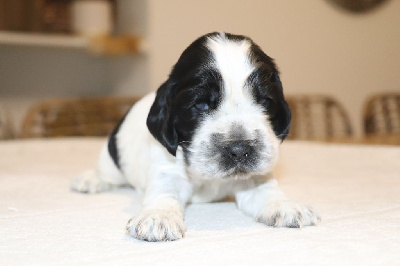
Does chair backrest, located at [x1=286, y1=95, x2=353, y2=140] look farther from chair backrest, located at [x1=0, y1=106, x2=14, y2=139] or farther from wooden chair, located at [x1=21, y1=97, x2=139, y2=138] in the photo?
chair backrest, located at [x1=0, y1=106, x2=14, y2=139]

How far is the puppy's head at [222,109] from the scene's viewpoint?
64.2 inches

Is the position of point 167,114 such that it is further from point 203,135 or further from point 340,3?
point 340,3

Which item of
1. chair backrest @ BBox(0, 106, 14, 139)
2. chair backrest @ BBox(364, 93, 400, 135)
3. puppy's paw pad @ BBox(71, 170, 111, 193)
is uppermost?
puppy's paw pad @ BBox(71, 170, 111, 193)

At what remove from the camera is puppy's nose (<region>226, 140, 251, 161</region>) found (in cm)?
161

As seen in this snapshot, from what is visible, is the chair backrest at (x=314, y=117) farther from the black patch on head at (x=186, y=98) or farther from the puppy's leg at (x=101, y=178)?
the black patch on head at (x=186, y=98)

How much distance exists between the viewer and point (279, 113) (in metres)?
1.85

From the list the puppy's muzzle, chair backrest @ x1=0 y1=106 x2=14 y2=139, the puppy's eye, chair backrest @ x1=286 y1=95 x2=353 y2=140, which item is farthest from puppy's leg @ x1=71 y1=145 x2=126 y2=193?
chair backrest @ x1=286 y1=95 x2=353 y2=140

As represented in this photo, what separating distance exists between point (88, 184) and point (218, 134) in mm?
1031

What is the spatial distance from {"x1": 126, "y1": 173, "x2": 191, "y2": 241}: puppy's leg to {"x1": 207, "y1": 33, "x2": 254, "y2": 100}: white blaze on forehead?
43 cm

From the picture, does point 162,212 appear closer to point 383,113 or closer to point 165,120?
point 165,120

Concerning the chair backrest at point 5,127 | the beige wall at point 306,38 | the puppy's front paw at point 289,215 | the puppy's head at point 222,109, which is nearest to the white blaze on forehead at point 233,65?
the puppy's head at point 222,109

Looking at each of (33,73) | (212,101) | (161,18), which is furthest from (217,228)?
(33,73)

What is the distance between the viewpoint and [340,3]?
6.23 meters

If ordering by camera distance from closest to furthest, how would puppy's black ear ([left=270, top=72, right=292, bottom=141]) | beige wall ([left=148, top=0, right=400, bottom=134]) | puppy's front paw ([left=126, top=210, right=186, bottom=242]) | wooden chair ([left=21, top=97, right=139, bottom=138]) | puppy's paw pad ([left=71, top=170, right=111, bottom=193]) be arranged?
puppy's front paw ([left=126, top=210, right=186, bottom=242]) < puppy's black ear ([left=270, top=72, right=292, bottom=141]) < puppy's paw pad ([left=71, top=170, right=111, bottom=193]) < wooden chair ([left=21, top=97, right=139, bottom=138]) < beige wall ([left=148, top=0, right=400, bottom=134])
